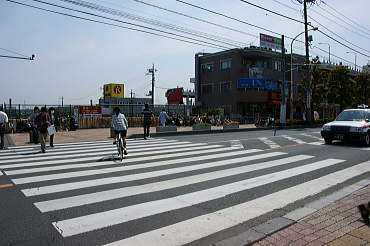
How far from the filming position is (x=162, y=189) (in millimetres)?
5793

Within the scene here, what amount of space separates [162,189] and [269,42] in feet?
128

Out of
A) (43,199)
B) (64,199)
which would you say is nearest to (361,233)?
(64,199)

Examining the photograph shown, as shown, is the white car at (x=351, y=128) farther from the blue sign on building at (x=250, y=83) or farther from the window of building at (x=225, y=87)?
the window of building at (x=225, y=87)

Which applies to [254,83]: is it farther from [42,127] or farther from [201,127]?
[42,127]

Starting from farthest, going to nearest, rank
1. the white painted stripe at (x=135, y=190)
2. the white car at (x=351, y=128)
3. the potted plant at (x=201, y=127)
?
the potted plant at (x=201, y=127) < the white car at (x=351, y=128) < the white painted stripe at (x=135, y=190)

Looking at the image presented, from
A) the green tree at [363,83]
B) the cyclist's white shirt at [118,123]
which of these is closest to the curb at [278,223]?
the cyclist's white shirt at [118,123]

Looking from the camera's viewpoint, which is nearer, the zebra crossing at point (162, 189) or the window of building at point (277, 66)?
the zebra crossing at point (162, 189)

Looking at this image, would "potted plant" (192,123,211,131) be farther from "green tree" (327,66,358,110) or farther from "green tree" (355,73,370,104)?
"green tree" (355,73,370,104)

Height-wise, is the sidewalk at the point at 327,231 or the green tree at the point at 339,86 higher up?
the green tree at the point at 339,86

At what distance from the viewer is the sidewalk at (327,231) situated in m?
3.39

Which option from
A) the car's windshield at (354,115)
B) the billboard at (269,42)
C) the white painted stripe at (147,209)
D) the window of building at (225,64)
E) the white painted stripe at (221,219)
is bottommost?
the white painted stripe at (221,219)

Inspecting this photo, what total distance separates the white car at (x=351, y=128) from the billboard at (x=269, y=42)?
28.5m

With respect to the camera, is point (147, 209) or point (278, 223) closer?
point (278, 223)

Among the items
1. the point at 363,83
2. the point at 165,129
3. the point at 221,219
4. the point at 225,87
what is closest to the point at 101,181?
the point at 221,219
